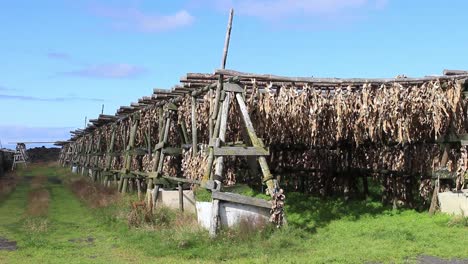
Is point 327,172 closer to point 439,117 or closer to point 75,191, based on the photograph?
point 439,117

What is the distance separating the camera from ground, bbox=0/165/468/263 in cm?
865

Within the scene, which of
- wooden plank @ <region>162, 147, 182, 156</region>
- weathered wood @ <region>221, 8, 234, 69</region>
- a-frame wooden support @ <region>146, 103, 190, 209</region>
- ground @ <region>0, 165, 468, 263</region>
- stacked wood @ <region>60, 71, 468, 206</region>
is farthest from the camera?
wooden plank @ <region>162, 147, 182, 156</region>

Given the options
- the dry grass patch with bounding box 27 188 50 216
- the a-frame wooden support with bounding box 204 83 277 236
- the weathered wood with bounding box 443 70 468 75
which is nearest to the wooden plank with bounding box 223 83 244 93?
the a-frame wooden support with bounding box 204 83 277 236

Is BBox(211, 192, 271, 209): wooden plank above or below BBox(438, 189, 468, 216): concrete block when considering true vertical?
below

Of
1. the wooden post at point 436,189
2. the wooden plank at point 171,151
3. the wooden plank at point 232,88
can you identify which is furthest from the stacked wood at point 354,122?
the wooden plank at point 171,151

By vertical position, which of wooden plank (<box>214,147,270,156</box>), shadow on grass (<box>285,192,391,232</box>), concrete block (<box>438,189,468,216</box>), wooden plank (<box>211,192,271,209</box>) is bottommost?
shadow on grass (<box>285,192,391,232</box>)

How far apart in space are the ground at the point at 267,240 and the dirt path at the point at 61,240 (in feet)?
0.06

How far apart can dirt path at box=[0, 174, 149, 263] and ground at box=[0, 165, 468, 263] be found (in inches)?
0.7

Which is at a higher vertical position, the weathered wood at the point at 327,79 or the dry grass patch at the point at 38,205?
the weathered wood at the point at 327,79

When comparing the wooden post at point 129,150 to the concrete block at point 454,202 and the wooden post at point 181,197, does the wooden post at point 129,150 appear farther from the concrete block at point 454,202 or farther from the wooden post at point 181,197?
the concrete block at point 454,202

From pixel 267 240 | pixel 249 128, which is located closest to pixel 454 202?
pixel 267 240

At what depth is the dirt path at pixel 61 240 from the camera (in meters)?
9.28

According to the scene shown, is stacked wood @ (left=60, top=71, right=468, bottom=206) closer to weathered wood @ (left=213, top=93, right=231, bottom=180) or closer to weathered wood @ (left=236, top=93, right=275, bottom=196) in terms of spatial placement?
weathered wood @ (left=236, top=93, right=275, bottom=196)

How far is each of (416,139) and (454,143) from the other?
3.22 ft
